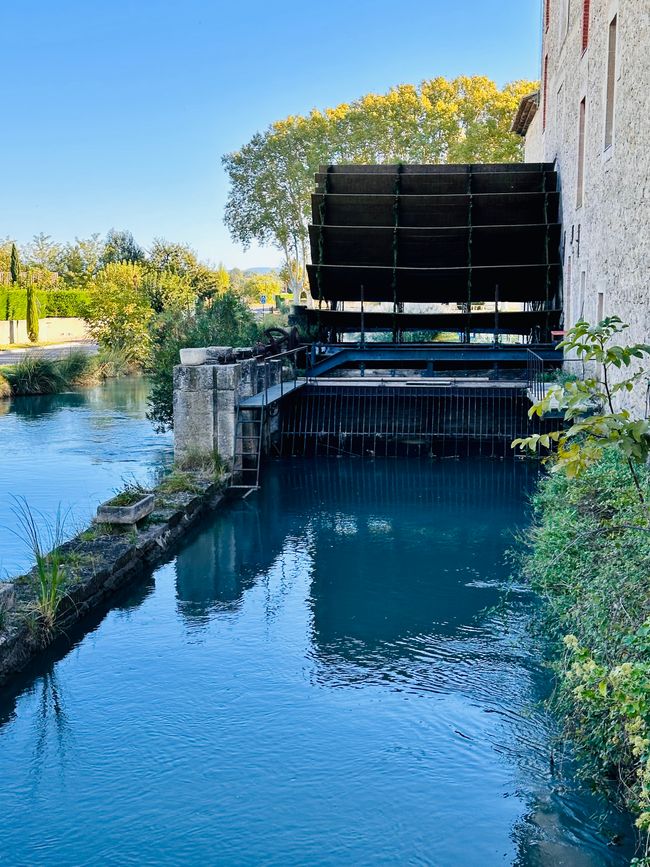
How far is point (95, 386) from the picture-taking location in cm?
→ 2597

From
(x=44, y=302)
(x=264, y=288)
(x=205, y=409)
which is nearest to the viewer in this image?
(x=205, y=409)

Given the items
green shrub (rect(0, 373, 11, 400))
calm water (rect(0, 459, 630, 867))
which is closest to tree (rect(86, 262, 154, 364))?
green shrub (rect(0, 373, 11, 400))

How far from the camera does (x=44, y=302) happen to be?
137ft

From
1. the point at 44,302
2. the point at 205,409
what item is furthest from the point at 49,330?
the point at 205,409

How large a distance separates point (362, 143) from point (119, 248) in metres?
20.4

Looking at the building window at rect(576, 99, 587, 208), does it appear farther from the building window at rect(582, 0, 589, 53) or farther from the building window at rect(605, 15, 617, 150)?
the building window at rect(605, 15, 617, 150)

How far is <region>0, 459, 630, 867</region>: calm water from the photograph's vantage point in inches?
179

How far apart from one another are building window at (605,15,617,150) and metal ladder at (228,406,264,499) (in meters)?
5.39

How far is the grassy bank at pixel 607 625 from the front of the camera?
375 centimetres

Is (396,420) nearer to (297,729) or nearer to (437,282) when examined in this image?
(437,282)

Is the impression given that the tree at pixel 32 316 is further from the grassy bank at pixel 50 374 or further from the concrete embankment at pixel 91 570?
the concrete embankment at pixel 91 570

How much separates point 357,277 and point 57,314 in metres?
27.8

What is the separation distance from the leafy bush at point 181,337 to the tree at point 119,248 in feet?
116

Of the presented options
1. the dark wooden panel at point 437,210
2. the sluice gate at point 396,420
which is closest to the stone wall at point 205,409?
the sluice gate at point 396,420
